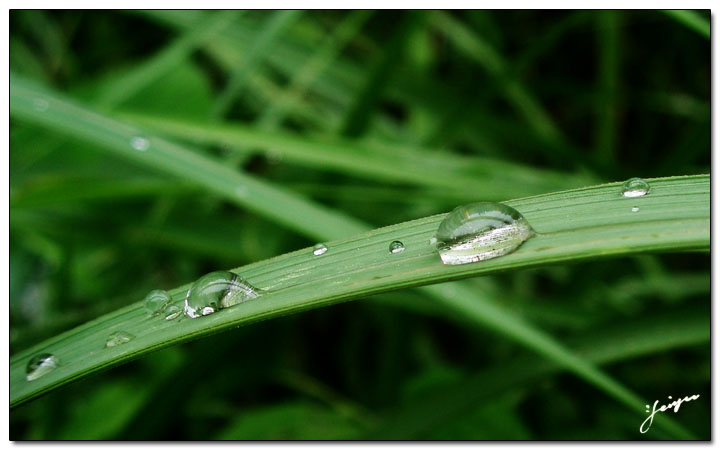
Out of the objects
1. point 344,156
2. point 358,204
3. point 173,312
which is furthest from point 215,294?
point 358,204

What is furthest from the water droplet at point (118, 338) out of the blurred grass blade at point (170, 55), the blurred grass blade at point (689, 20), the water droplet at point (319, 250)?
the blurred grass blade at point (170, 55)

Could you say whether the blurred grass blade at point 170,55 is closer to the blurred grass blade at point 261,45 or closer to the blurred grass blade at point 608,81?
the blurred grass blade at point 261,45

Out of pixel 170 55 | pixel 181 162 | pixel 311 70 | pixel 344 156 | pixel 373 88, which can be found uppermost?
pixel 311 70

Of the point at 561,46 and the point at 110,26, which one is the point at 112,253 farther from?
the point at 561,46

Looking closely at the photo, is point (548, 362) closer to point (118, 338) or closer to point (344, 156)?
point (344, 156)

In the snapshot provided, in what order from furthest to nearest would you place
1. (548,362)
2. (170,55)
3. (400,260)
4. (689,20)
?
1. (170,55)
2. (548,362)
3. (689,20)
4. (400,260)

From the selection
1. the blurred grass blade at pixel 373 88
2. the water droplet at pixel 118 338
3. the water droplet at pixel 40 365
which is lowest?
the water droplet at pixel 40 365

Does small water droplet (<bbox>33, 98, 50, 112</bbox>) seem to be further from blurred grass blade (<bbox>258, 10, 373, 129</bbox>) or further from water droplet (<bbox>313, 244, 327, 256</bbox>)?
blurred grass blade (<bbox>258, 10, 373, 129</bbox>)
